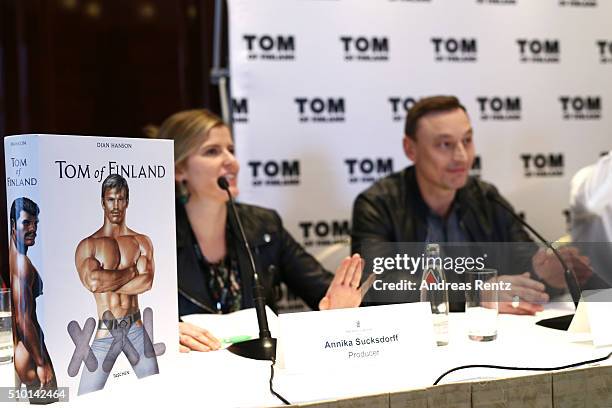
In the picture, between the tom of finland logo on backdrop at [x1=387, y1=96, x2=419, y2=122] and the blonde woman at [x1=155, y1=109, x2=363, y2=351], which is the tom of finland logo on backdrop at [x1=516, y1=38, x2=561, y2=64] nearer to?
the tom of finland logo on backdrop at [x1=387, y1=96, x2=419, y2=122]

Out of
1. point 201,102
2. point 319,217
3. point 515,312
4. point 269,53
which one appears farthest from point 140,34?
point 515,312

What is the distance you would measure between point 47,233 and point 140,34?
7.49ft

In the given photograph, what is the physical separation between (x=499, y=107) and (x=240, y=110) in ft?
3.52

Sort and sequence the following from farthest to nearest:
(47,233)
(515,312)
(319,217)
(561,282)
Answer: (319,217), (515,312), (561,282), (47,233)

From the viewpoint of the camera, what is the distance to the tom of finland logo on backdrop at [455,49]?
118 inches

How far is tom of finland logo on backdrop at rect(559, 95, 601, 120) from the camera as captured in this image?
3.15 m

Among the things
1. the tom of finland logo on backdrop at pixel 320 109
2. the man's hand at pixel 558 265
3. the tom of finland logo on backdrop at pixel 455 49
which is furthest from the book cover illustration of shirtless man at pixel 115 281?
the tom of finland logo on backdrop at pixel 455 49

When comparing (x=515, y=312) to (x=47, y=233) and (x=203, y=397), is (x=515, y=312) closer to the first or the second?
(x=203, y=397)

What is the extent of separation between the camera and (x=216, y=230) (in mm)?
2295

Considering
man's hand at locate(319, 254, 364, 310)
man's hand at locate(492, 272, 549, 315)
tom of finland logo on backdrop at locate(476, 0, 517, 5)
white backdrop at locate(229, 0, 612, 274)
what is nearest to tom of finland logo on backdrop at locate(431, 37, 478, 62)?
white backdrop at locate(229, 0, 612, 274)

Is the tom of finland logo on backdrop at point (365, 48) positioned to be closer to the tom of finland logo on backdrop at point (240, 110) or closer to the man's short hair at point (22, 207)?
the tom of finland logo on backdrop at point (240, 110)

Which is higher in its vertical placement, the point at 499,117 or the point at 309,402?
the point at 499,117

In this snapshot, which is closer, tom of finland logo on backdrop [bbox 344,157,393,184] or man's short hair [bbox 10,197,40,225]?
man's short hair [bbox 10,197,40,225]

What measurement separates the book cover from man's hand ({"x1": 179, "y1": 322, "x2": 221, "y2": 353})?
0.22 meters
